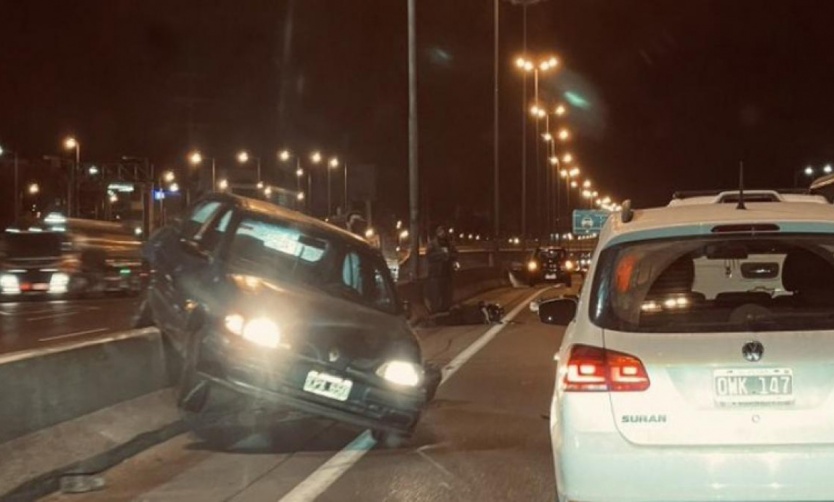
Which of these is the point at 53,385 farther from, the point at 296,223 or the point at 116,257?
the point at 116,257

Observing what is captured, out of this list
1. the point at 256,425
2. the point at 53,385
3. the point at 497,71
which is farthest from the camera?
the point at 497,71

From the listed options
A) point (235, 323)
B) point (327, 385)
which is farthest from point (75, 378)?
point (327, 385)

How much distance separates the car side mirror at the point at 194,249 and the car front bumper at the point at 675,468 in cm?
530

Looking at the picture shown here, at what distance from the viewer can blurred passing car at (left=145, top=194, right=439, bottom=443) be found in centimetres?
873

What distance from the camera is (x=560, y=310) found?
6.91 m

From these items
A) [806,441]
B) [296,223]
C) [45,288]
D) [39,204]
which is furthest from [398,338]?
[39,204]

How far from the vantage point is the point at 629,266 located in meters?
5.51

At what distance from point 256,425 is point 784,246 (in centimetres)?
609

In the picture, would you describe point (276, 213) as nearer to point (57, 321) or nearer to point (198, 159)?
point (57, 321)

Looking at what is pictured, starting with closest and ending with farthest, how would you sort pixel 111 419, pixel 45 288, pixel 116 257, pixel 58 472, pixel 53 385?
pixel 58 472, pixel 53 385, pixel 111 419, pixel 45 288, pixel 116 257

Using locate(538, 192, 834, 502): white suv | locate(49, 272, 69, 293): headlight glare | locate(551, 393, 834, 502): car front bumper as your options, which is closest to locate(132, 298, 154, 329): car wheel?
locate(538, 192, 834, 502): white suv

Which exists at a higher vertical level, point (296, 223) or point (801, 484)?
point (296, 223)

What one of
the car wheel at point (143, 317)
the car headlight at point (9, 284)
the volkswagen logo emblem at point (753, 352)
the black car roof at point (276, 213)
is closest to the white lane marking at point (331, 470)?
the black car roof at point (276, 213)

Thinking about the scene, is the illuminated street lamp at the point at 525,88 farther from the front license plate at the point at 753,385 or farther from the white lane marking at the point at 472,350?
the front license plate at the point at 753,385
